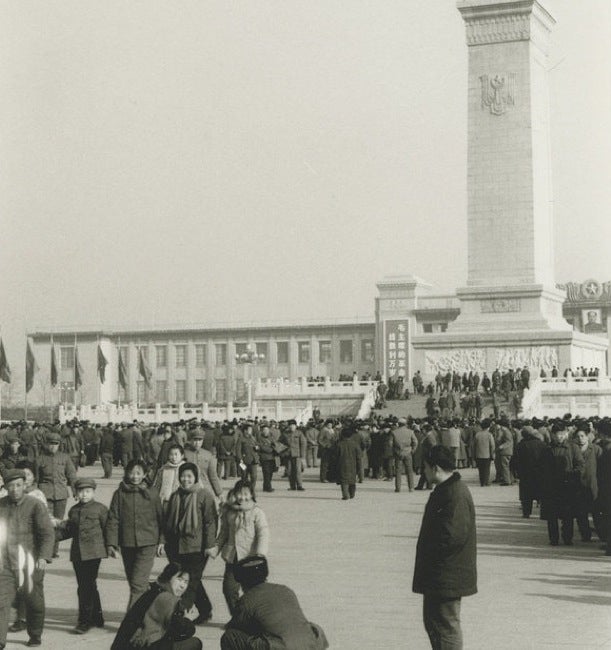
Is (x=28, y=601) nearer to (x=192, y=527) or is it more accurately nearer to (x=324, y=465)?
(x=192, y=527)

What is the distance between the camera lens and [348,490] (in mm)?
20906

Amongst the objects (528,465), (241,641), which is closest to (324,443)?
(528,465)

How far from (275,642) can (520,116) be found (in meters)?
42.0

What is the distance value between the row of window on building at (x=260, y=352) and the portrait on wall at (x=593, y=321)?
50.9 feet

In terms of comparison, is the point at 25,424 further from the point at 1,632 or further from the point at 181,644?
the point at 181,644

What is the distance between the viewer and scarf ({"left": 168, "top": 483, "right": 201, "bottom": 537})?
30.6 ft

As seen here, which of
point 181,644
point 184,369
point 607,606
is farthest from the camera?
point 184,369

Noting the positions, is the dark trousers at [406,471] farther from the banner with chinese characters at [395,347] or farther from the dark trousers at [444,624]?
the banner with chinese characters at [395,347]

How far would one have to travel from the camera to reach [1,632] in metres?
8.16

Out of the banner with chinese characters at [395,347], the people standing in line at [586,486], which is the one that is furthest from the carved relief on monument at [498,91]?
the people standing in line at [586,486]

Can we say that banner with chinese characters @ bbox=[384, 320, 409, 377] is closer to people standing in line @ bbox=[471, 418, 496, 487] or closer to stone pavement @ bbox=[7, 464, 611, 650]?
people standing in line @ bbox=[471, 418, 496, 487]

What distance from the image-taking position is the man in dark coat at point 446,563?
23.1 feet

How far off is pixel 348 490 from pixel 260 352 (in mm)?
Result: 71323

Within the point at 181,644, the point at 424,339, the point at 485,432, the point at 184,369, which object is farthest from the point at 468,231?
the point at 184,369
